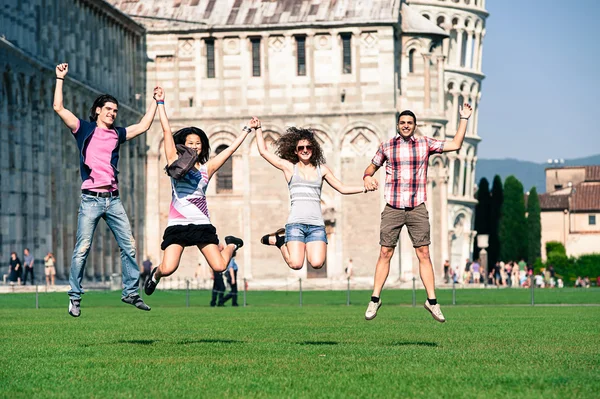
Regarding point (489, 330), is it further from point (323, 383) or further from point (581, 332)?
point (323, 383)

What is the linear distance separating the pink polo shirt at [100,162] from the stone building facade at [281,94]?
55430 millimetres

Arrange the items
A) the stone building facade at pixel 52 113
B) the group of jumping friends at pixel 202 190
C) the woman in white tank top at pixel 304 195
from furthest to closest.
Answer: the stone building facade at pixel 52 113, the woman in white tank top at pixel 304 195, the group of jumping friends at pixel 202 190

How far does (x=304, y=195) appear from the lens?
17.2m

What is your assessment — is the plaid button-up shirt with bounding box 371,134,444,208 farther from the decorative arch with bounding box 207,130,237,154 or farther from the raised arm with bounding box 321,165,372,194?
the decorative arch with bounding box 207,130,237,154

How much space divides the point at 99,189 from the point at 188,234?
3.57 feet

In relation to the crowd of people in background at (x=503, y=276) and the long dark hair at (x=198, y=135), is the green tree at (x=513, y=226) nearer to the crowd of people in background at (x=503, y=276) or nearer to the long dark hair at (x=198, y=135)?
the crowd of people in background at (x=503, y=276)

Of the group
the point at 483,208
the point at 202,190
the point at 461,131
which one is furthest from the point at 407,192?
the point at 483,208

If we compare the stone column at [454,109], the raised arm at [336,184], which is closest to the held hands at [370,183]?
the raised arm at [336,184]

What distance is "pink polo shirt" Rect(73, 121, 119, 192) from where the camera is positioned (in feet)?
53.5

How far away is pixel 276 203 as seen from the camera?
7362cm

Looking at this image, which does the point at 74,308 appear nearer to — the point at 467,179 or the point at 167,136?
the point at 167,136

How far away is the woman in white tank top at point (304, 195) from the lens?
17109mm

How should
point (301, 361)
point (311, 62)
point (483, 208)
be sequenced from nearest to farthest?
1. point (301, 361)
2. point (311, 62)
3. point (483, 208)

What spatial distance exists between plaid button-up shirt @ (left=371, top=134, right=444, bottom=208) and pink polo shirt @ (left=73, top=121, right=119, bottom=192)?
3.15m
